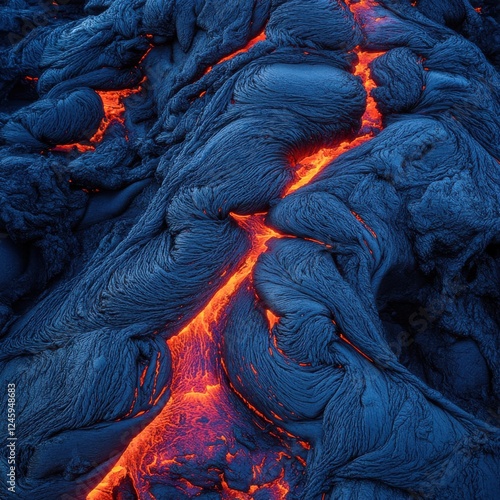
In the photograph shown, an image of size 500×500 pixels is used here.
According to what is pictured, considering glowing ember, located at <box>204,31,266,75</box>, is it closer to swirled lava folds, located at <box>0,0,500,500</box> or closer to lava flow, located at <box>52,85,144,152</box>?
swirled lava folds, located at <box>0,0,500,500</box>

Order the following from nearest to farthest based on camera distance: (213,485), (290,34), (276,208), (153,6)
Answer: (213,485)
(276,208)
(290,34)
(153,6)

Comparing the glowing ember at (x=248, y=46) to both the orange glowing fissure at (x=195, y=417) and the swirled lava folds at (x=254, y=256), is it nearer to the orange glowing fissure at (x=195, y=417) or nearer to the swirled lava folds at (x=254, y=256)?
the swirled lava folds at (x=254, y=256)

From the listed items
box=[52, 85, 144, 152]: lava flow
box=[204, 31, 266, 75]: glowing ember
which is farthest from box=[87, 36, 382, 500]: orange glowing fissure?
box=[52, 85, 144, 152]: lava flow

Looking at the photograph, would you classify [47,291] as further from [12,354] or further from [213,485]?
[213,485]

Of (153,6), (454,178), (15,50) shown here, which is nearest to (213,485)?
(454,178)

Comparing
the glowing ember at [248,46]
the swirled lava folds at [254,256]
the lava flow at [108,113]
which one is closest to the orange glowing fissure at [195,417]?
the swirled lava folds at [254,256]
